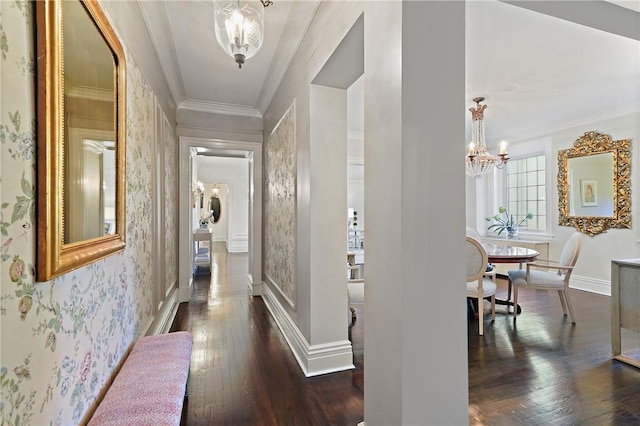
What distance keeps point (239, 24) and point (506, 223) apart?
5.89 metres

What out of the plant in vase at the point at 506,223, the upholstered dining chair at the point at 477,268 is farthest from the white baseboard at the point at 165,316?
the plant in vase at the point at 506,223

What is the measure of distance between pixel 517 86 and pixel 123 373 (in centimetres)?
438

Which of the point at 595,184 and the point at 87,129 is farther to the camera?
the point at 595,184

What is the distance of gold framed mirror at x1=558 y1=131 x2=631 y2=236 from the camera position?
4.03 meters

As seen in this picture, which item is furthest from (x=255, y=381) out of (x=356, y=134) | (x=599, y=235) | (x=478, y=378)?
(x=599, y=235)

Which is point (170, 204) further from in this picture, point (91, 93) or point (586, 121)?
point (586, 121)

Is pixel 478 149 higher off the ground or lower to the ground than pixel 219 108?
lower

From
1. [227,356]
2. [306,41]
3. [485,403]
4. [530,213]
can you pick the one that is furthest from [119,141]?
[530,213]

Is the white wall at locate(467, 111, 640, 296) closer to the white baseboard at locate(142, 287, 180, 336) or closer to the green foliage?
the green foliage

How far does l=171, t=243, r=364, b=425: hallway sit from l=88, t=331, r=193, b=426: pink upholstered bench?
483mm

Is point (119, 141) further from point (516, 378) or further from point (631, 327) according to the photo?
point (631, 327)

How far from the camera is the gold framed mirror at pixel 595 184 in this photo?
13.2 ft

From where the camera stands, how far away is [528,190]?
17.9 ft

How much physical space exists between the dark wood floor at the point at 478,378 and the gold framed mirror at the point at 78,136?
1261 millimetres
